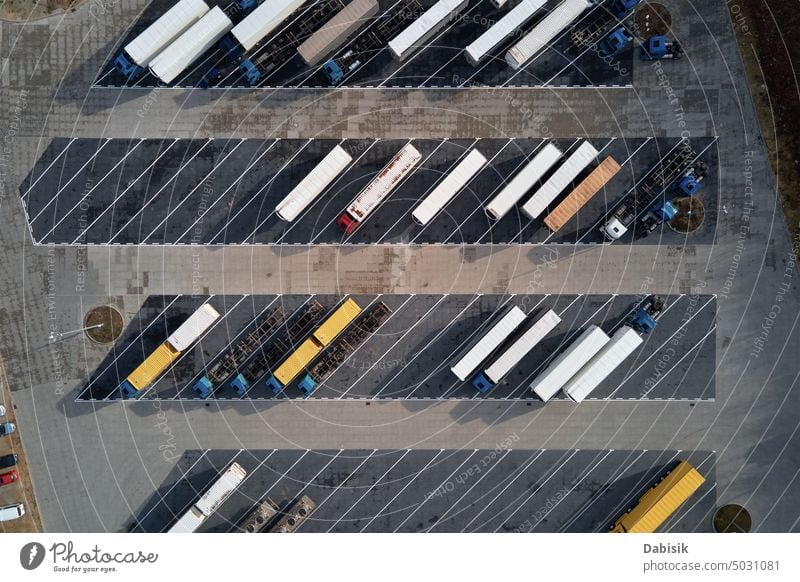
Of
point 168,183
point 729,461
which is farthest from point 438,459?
point 168,183

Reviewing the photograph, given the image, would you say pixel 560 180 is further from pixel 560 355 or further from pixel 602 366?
pixel 602 366

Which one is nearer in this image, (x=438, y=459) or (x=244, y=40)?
(x=244, y=40)

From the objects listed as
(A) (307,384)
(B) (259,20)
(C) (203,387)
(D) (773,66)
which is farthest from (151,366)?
(D) (773,66)

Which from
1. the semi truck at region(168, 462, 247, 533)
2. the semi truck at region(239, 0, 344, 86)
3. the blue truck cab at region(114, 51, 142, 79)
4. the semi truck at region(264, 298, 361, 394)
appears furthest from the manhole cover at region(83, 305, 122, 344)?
the semi truck at region(239, 0, 344, 86)

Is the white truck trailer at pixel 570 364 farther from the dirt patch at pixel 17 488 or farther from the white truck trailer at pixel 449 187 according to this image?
the dirt patch at pixel 17 488

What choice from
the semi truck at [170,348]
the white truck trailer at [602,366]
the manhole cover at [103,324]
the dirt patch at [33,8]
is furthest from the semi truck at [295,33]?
the white truck trailer at [602,366]

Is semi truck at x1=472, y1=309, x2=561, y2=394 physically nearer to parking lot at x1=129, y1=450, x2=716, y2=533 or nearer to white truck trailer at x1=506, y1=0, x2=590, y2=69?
parking lot at x1=129, y1=450, x2=716, y2=533

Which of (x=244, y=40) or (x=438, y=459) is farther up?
(x=244, y=40)
